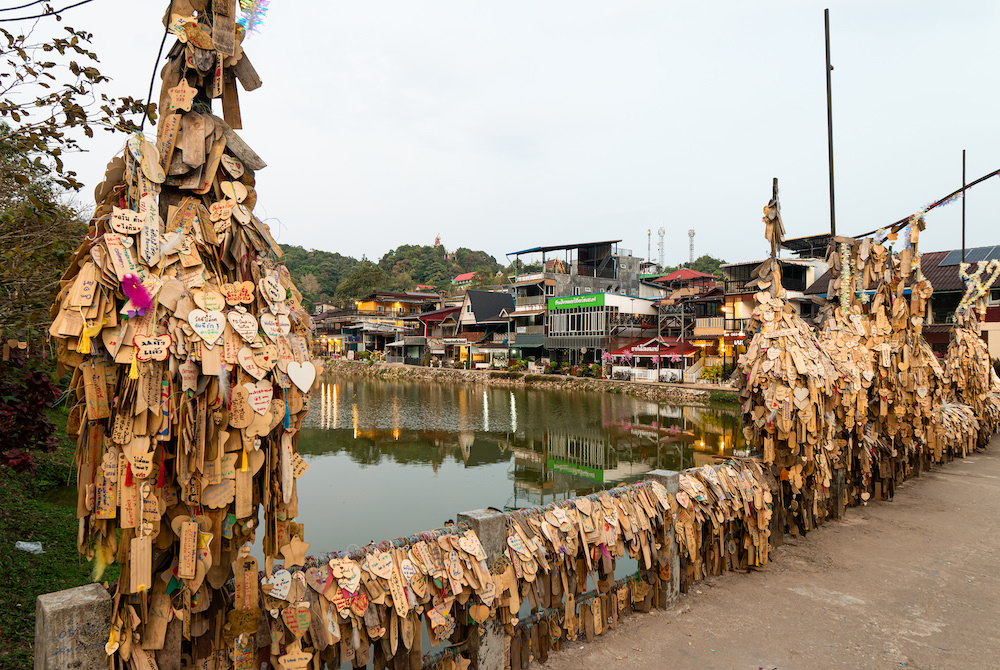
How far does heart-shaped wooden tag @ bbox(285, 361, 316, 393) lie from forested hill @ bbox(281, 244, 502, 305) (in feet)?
203

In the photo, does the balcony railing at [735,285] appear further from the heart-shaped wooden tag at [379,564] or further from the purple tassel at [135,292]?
the purple tassel at [135,292]

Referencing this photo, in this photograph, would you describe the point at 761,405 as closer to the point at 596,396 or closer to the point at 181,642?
the point at 181,642

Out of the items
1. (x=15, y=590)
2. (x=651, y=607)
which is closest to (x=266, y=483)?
(x=651, y=607)

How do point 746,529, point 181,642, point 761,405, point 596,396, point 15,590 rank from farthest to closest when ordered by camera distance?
1. point 596,396
2. point 761,405
3. point 746,529
4. point 15,590
5. point 181,642

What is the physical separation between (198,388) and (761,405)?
5.97 meters

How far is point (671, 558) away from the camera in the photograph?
193 inches

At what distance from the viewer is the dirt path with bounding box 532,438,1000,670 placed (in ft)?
13.6

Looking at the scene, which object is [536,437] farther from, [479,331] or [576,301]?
[479,331]

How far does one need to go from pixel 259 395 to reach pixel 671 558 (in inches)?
159

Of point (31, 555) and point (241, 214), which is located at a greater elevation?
point (241, 214)

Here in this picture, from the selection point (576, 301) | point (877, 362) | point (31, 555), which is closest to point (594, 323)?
point (576, 301)

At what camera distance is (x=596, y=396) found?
94.7 feet

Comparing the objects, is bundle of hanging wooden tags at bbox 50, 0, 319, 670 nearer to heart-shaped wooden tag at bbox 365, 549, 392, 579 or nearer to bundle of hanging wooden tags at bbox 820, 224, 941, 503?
heart-shaped wooden tag at bbox 365, 549, 392, 579

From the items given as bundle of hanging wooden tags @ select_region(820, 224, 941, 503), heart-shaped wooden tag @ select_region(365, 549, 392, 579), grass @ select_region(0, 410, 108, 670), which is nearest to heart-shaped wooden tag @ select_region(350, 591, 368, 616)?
heart-shaped wooden tag @ select_region(365, 549, 392, 579)
